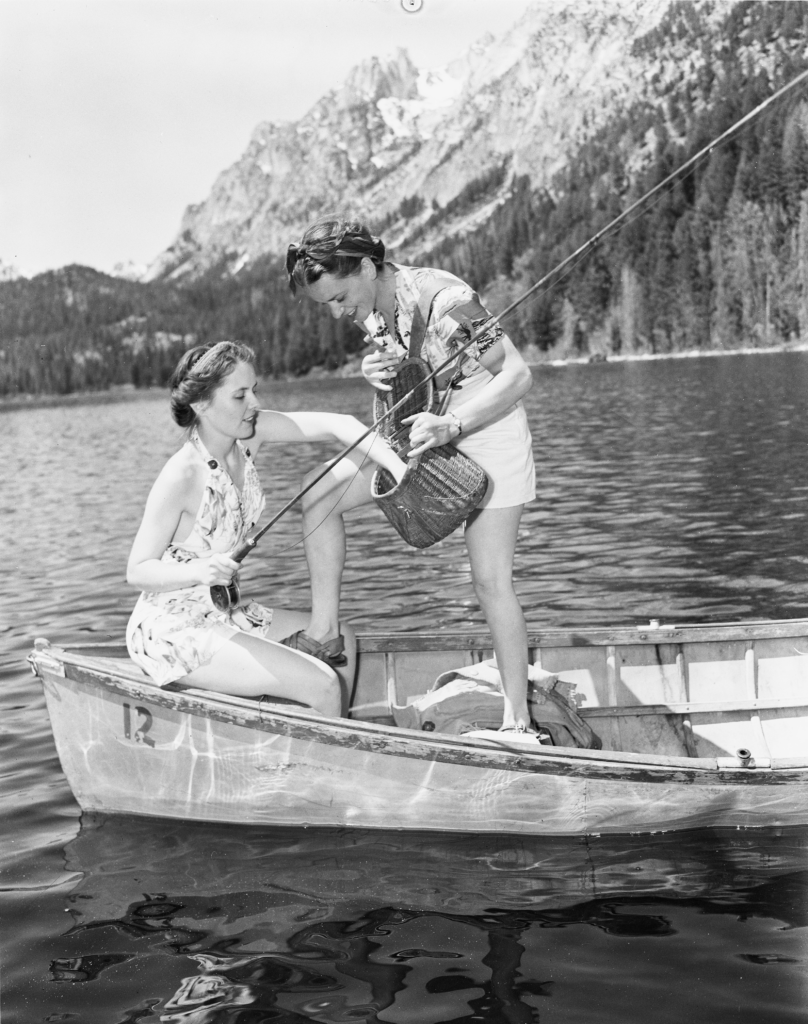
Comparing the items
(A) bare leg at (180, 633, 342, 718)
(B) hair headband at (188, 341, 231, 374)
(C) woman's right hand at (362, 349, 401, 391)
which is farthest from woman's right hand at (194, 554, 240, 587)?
(C) woman's right hand at (362, 349, 401, 391)

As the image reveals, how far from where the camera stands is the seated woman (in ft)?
18.4

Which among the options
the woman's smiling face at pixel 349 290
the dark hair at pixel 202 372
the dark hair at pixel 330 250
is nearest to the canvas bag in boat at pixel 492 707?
the dark hair at pixel 202 372

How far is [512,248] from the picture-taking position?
17200 cm

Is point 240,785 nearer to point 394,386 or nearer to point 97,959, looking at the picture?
point 97,959

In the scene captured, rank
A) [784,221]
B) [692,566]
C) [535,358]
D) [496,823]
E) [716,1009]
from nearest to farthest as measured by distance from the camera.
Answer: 1. [716,1009]
2. [496,823]
3. [692,566]
4. [784,221]
5. [535,358]

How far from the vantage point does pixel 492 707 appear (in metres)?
6.35

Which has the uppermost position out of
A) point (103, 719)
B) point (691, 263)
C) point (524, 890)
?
point (691, 263)

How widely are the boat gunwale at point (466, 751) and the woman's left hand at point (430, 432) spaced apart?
143cm

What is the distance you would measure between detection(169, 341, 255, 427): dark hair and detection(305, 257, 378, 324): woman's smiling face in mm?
508

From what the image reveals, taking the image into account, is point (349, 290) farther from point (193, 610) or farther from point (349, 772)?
point (349, 772)

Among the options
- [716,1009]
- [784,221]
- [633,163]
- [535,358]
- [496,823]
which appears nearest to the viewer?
[716,1009]

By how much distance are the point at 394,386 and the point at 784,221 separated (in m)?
121

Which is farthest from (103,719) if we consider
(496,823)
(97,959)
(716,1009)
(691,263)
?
(691,263)

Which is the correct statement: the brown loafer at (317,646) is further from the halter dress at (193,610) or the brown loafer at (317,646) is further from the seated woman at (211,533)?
the halter dress at (193,610)
